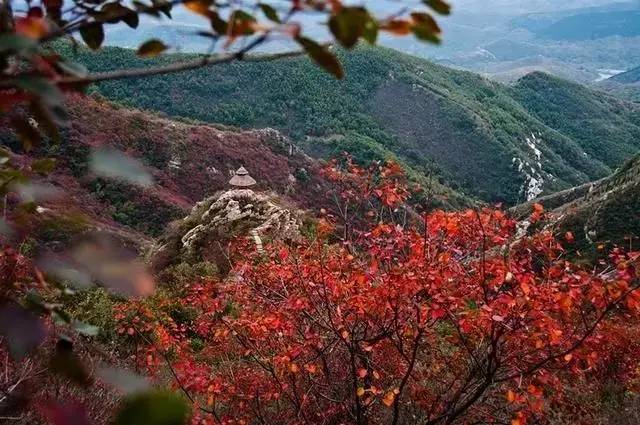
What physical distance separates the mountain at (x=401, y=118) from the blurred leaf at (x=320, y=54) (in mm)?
80383

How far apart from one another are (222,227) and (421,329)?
1445cm

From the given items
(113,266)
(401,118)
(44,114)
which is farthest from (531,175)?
(44,114)

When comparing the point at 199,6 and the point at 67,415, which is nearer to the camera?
the point at 67,415

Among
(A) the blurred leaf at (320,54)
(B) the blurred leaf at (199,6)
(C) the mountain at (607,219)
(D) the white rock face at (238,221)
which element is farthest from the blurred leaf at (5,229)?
(C) the mountain at (607,219)

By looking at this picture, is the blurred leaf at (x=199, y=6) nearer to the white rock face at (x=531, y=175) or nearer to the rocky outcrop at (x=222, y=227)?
the rocky outcrop at (x=222, y=227)

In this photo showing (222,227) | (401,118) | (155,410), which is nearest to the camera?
(155,410)

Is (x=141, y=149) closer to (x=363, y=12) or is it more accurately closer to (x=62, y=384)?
(x=62, y=384)

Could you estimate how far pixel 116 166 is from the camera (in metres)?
0.93

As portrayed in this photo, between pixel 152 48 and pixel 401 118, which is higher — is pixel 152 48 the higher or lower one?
the higher one

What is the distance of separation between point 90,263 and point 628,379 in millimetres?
7704

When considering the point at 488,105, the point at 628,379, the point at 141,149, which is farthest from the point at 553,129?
the point at 628,379

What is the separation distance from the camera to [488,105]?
124 metres

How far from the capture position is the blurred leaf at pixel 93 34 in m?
1.21

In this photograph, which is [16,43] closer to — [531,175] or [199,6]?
[199,6]
